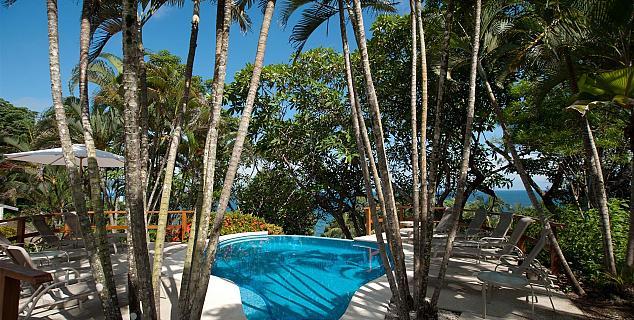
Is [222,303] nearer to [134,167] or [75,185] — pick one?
[75,185]

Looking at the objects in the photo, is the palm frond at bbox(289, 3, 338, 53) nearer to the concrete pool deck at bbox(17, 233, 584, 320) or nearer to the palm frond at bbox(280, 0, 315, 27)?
the palm frond at bbox(280, 0, 315, 27)

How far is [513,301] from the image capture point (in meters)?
4.92

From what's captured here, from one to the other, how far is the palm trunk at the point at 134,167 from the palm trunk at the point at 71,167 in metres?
0.61

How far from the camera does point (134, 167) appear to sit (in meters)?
3.15

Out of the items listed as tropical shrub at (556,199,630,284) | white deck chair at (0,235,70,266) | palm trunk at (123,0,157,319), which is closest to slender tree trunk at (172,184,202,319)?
palm trunk at (123,0,157,319)

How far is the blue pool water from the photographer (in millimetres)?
5684

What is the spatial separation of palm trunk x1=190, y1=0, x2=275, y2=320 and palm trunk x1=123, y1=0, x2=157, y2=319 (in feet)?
1.38

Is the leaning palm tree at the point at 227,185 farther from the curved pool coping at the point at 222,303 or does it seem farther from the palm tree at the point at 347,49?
the curved pool coping at the point at 222,303

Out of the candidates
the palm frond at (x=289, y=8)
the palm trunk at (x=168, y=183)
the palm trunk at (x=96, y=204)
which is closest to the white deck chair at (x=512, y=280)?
the palm trunk at (x=168, y=183)

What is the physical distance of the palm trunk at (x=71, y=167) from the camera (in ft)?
11.4

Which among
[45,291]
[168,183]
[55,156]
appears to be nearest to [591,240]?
[168,183]

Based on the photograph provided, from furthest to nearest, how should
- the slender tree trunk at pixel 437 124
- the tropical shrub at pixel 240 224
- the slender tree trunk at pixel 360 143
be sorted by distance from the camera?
1. the tropical shrub at pixel 240 224
2. the slender tree trunk at pixel 360 143
3. the slender tree trunk at pixel 437 124

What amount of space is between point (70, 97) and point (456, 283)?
1639cm

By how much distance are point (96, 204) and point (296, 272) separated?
521 cm
